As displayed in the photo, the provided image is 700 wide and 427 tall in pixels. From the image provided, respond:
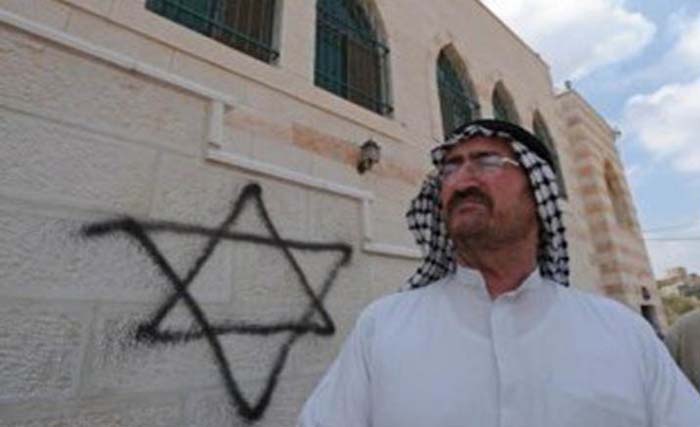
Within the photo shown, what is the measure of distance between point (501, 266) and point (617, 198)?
34.9 feet

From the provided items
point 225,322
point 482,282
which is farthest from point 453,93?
point 482,282

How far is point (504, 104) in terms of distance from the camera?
7.58 meters

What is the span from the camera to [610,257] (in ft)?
28.2

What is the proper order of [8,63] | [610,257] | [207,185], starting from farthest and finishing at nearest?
[610,257]
[207,185]
[8,63]

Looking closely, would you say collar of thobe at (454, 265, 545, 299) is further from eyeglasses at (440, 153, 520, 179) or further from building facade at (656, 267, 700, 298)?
building facade at (656, 267, 700, 298)

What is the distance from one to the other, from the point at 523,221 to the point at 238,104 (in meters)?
2.18

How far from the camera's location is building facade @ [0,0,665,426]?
6.73ft

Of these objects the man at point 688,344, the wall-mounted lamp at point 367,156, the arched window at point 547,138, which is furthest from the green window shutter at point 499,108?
the man at point 688,344

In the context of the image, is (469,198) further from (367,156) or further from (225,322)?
(367,156)

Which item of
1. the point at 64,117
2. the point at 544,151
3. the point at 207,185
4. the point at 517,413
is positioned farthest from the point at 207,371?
the point at 544,151

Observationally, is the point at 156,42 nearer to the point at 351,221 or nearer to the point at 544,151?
the point at 351,221

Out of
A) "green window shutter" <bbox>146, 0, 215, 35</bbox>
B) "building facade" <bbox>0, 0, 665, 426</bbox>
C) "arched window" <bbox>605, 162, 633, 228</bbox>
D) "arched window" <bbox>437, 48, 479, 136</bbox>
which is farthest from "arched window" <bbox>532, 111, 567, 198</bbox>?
"green window shutter" <bbox>146, 0, 215, 35</bbox>

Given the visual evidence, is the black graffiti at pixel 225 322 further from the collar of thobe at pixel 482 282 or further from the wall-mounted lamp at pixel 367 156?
the collar of thobe at pixel 482 282

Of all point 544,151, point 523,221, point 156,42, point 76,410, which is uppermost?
point 156,42
